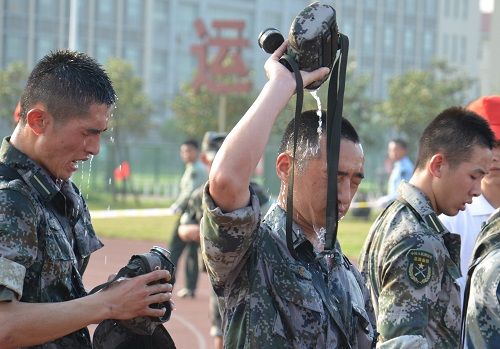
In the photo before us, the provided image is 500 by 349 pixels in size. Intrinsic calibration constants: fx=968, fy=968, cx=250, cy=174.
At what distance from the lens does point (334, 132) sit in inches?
113

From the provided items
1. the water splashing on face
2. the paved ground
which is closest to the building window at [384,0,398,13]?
the paved ground

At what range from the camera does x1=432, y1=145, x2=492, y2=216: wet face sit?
4.19 m

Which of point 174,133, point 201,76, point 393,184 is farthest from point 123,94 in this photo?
point 393,184

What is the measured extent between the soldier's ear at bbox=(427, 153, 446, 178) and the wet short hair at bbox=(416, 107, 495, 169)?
22mm

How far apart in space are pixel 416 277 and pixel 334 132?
1009 mm

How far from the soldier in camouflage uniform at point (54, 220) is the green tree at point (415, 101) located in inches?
1460

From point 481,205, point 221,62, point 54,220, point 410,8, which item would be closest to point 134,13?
point 410,8

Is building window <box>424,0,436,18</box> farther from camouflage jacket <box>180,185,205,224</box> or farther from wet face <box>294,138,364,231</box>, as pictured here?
wet face <box>294,138,364,231</box>

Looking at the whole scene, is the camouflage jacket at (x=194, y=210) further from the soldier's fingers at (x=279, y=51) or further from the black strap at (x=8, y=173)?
the soldier's fingers at (x=279, y=51)

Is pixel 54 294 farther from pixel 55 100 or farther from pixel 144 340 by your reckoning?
pixel 55 100

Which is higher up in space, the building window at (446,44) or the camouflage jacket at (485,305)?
the building window at (446,44)

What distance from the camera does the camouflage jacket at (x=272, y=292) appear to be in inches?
105

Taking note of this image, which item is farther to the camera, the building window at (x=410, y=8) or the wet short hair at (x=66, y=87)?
the building window at (x=410, y=8)

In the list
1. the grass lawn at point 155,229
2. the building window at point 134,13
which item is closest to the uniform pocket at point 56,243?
the grass lawn at point 155,229
